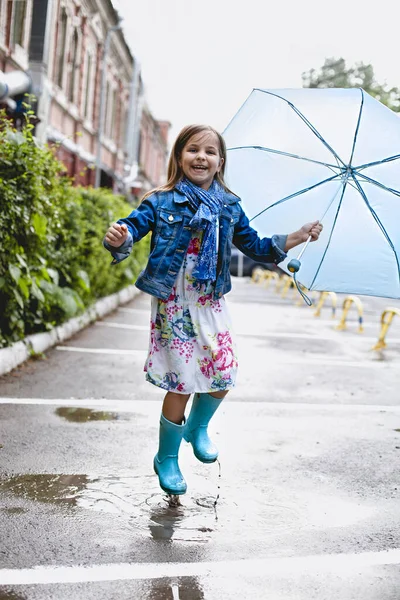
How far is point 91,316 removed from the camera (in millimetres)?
11742

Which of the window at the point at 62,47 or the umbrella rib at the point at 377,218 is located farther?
the window at the point at 62,47

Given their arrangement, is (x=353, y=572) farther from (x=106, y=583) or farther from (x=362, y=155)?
(x=362, y=155)

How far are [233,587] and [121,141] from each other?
39.5m

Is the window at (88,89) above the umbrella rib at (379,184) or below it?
above

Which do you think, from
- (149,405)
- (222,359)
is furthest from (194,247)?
(149,405)

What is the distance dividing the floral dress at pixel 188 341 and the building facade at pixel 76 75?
4.22 m

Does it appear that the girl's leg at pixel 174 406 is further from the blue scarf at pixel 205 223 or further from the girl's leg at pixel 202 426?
the blue scarf at pixel 205 223

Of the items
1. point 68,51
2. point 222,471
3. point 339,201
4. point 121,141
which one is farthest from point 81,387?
point 121,141

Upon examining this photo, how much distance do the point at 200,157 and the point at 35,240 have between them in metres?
3.73

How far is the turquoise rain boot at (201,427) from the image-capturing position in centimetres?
412

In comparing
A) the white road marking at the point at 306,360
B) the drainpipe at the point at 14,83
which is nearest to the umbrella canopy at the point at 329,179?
the white road marking at the point at 306,360

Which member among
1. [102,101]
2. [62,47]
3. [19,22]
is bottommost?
[102,101]

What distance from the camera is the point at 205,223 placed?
383 cm

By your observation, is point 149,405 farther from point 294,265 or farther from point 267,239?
point 294,265
